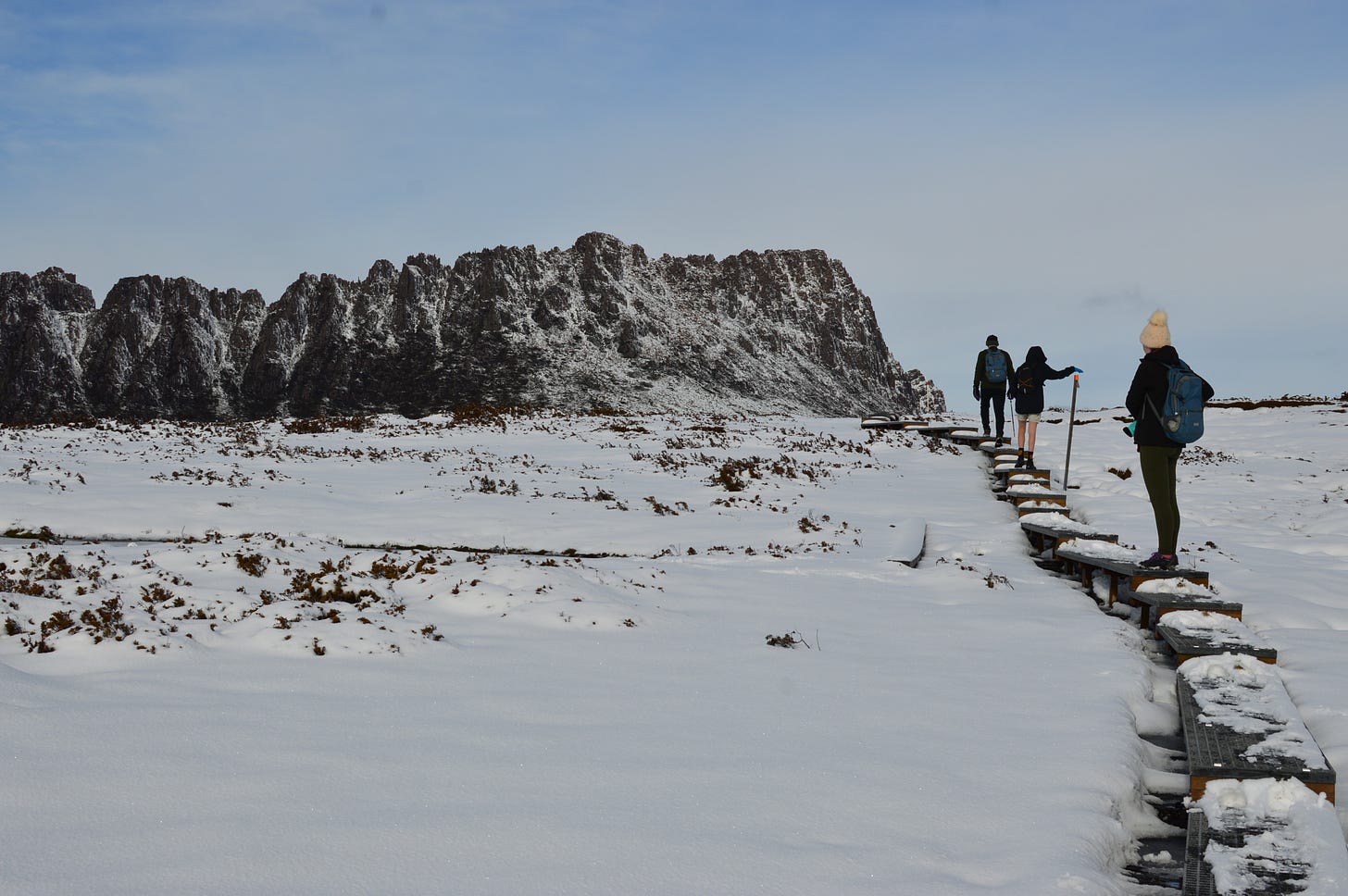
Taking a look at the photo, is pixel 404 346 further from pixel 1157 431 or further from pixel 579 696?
pixel 579 696

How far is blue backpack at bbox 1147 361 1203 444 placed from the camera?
8836 millimetres

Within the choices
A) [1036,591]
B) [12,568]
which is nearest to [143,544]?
[12,568]

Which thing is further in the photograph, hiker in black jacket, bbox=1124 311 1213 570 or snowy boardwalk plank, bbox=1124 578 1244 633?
hiker in black jacket, bbox=1124 311 1213 570

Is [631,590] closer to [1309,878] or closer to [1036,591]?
[1036,591]

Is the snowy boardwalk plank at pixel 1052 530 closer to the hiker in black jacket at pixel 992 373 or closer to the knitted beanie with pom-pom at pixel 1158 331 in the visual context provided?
the knitted beanie with pom-pom at pixel 1158 331

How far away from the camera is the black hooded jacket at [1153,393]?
9156 millimetres

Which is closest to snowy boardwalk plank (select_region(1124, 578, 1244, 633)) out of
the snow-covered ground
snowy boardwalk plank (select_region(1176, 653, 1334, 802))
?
the snow-covered ground

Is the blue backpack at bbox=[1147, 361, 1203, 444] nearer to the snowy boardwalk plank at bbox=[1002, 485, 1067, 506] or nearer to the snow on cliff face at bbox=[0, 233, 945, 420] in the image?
the snowy boardwalk plank at bbox=[1002, 485, 1067, 506]

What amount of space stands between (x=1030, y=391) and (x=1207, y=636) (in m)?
10.4

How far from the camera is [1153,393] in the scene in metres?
9.24

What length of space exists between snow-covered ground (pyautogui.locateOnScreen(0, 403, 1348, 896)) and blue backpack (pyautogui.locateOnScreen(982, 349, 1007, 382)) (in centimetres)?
524

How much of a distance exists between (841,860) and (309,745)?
300 centimetres

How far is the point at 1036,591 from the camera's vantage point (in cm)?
1027

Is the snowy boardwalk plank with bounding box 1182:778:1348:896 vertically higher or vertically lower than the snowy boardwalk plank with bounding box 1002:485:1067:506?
lower
